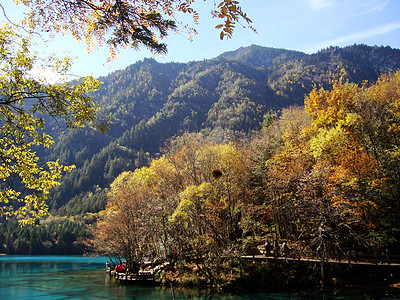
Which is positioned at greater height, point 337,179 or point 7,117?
point 7,117

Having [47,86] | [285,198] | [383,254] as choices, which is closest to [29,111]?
[47,86]

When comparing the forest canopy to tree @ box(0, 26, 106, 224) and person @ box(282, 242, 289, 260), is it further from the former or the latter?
tree @ box(0, 26, 106, 224)

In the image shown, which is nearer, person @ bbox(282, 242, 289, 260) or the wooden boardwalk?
the wooden boardwalk

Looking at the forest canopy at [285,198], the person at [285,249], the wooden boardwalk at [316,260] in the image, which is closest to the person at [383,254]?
the wooden boardwalk at [316,260]

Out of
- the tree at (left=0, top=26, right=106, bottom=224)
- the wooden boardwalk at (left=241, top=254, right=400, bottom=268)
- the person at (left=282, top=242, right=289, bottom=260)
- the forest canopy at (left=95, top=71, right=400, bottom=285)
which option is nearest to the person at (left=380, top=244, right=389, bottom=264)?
the wooden boardwalk at (left=241, top=254, right=400, bottom=268)

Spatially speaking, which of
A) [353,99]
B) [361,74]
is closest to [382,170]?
[353,99]

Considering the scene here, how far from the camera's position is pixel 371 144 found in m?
26.4

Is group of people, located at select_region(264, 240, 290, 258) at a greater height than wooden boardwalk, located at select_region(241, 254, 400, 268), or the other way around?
group of people, located at select_region(264, 240, 290, 258)

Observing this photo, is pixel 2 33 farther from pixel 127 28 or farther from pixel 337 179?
pixel 337 179

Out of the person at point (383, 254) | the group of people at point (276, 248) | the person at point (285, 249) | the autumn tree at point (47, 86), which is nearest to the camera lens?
the autumn tree at point (47, 86)

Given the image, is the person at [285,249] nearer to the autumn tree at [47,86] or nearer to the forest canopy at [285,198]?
the forest canopy at [285,198]

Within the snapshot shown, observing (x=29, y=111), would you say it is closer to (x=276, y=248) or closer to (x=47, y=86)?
(x=47, y=86)

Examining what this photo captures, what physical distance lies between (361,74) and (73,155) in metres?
183

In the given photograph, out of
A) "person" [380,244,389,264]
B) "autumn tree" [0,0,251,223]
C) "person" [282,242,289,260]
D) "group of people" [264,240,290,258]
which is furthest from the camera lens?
"person" [282,242,289,260]
